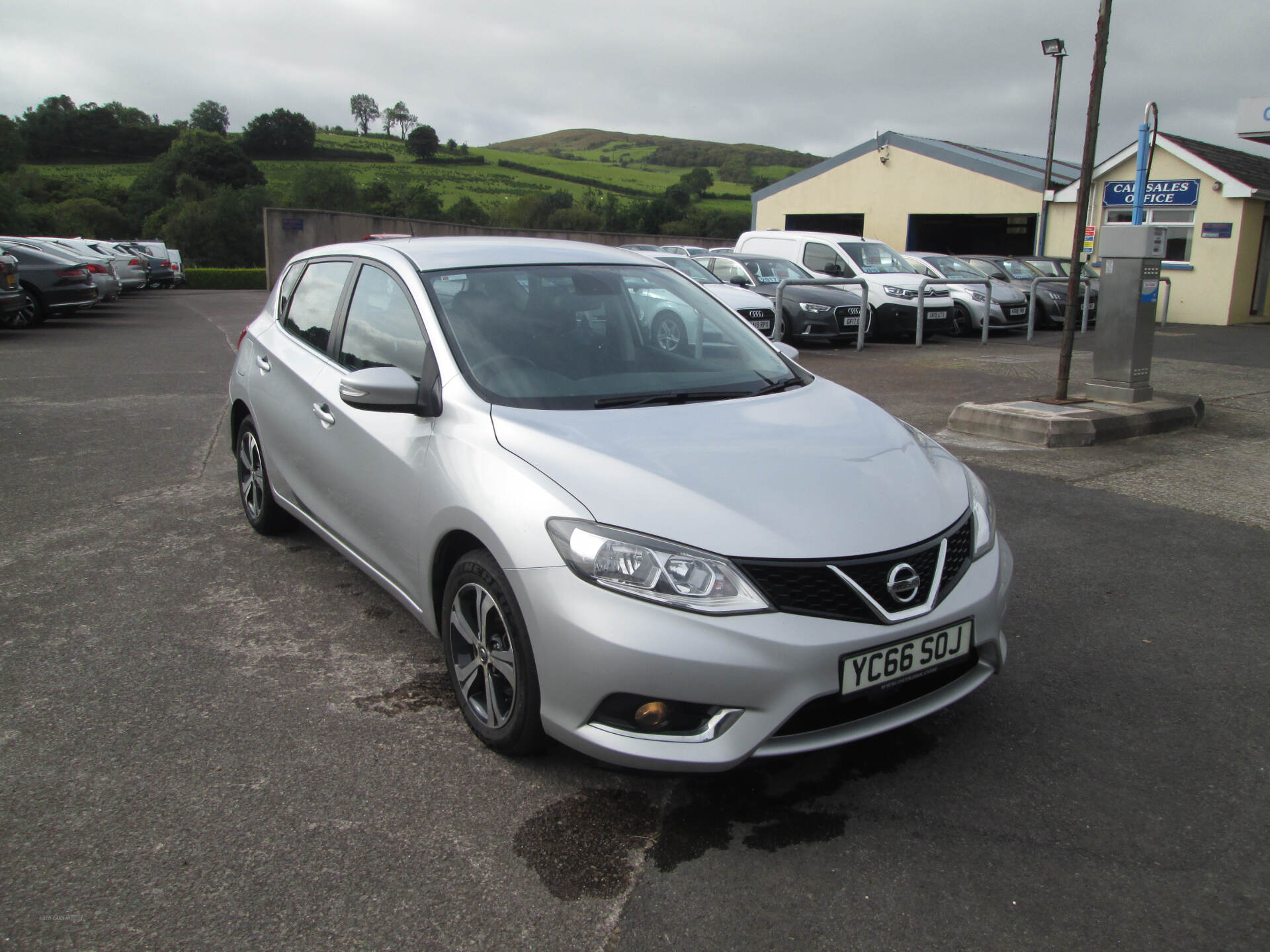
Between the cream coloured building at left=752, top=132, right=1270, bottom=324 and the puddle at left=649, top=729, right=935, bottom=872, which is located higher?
the cream coloured building at left=752, top=132, right=1270, bottom=324

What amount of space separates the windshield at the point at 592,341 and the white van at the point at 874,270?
12.7 metres

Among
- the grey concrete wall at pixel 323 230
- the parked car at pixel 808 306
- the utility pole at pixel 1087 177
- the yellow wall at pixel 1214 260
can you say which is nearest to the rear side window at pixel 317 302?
the utility pole at pixel 1087 177

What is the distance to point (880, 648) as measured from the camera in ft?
8.36

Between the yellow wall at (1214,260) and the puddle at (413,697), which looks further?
the yellow wall at (1214,260)

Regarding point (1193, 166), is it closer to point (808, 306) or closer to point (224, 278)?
point (808, 306)

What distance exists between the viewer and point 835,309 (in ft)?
49.8

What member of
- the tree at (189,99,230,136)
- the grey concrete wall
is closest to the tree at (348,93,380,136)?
the tree at (189,99,230,136)

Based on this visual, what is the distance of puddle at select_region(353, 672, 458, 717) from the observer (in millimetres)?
3318

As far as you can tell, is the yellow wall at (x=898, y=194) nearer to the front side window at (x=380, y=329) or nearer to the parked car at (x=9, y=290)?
the parked car at (x=9, y=290)

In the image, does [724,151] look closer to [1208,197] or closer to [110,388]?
[1208,197]

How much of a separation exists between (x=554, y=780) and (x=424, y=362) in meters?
1.55

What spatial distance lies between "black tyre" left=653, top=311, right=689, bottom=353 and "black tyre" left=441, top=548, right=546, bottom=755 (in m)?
1.37

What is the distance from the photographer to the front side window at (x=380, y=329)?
3586mm

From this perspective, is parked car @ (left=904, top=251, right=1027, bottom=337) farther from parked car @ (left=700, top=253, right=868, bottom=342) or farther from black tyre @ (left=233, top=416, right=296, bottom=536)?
black tyre @ (left=233, top=416, right=296, bottom=536)
